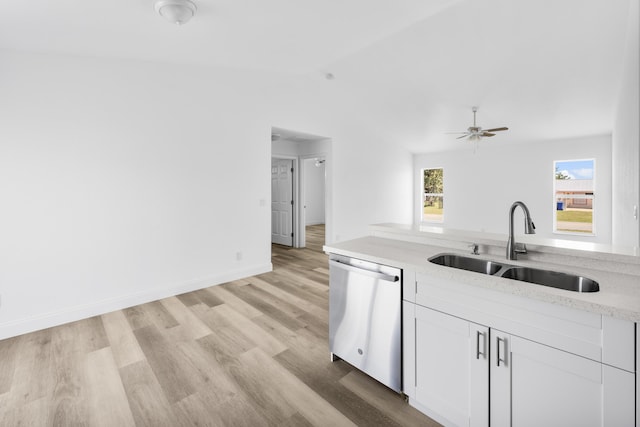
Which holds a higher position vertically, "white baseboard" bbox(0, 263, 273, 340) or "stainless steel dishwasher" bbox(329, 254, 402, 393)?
"stainless steel dishwasher" bbox(329, 254, 402, 393)

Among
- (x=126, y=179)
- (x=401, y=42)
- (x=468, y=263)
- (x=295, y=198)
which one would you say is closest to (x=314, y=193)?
(x=295, y=198)

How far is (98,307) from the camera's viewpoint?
3.06m

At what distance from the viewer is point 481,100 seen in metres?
4.75

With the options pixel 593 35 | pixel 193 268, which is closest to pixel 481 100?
pixel 593 35

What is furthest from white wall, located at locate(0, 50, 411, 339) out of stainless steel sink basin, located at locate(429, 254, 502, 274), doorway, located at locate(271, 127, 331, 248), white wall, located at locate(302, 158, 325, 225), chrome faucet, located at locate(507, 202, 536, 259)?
white wall, located at locate(302, 158, 325, 225)

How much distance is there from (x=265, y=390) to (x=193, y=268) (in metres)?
2.32

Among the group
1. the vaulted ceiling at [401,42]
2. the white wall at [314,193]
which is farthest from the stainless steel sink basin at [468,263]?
the white wall at [314,193]

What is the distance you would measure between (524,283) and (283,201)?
5664mm

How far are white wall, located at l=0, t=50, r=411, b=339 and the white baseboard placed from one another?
0.04 ft

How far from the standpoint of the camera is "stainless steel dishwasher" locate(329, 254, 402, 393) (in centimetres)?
175

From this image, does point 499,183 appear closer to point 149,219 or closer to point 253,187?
point 253,187

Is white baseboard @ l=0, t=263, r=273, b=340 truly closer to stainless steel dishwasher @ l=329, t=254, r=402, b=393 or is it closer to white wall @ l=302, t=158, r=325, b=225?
stainless steel dishwasher @ l=329, t=254, r=402, b=393

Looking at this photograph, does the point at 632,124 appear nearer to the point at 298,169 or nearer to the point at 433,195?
the point at 298,169

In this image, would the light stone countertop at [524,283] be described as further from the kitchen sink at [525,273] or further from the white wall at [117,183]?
the white wall at [117,183]
